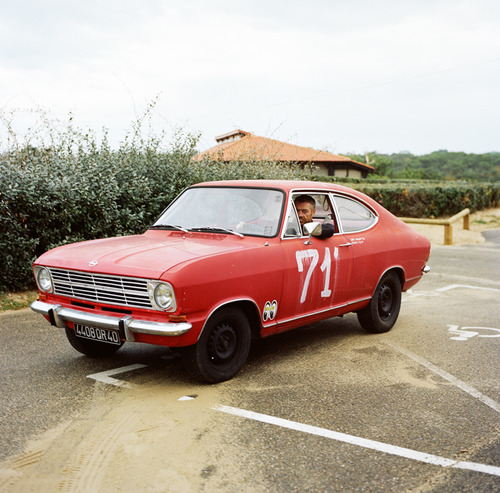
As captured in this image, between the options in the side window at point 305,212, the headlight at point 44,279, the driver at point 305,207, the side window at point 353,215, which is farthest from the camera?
the side window at point 353,215

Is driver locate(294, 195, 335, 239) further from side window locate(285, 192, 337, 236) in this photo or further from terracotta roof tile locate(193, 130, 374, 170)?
terracotta roof tile locate(193, 130, 374, 170)

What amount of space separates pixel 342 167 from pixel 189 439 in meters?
69.2

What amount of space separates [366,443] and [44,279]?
317cm

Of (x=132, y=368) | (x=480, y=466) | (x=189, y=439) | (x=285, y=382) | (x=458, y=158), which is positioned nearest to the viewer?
(x=480, y=466)

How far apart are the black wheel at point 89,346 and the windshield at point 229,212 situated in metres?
1.32

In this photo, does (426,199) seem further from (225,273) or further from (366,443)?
(366,443)

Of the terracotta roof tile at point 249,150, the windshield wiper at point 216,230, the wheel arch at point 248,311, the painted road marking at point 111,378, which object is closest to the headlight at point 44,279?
the painted road marking at point 111,378

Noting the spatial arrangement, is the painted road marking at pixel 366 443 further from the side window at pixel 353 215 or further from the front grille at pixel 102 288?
the side window at pixel 353 215

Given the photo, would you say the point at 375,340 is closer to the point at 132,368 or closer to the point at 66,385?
the point at 132,368

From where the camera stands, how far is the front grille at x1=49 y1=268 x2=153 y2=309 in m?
4.80

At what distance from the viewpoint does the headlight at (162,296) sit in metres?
4.68

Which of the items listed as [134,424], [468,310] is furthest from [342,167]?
[134,424]

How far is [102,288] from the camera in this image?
5.00 meters

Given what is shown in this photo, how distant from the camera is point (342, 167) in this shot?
235 ft
